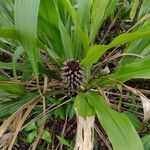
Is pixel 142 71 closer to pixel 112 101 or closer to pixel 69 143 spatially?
pixel 112 101

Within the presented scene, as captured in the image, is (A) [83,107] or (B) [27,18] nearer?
(B) [27,18]

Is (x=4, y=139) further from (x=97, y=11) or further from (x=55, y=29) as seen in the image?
(x=97, y=11)

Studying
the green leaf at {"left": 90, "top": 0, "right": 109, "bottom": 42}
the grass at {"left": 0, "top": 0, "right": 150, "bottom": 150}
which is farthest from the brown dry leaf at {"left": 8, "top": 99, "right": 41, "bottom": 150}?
the green leaf at {"left": 90, "top": 0, "right": 109, "bottom": 42}

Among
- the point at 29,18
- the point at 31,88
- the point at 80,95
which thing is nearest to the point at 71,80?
the point at 80,95

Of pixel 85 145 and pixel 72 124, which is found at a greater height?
pixel 72 124

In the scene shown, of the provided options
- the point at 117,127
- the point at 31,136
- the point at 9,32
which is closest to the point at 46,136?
the point at 31,136

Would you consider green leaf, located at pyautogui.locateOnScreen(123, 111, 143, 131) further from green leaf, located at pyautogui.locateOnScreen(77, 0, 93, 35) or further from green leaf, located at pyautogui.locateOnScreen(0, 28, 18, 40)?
green leaf, located at pyautogui.locateOnScreen(0, 28, 18, 40)
